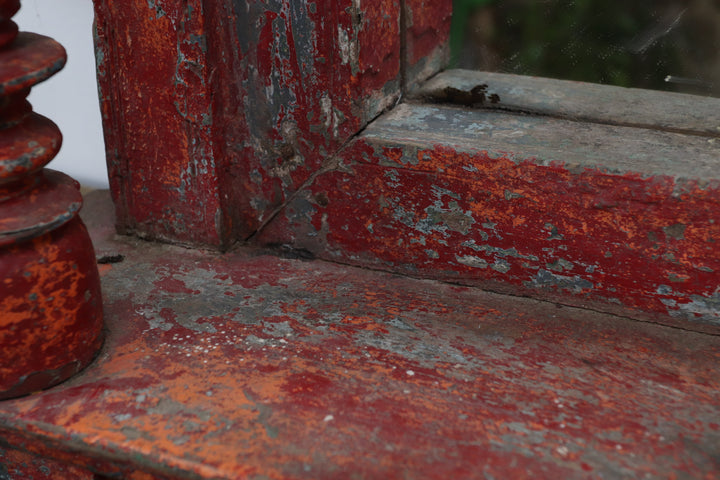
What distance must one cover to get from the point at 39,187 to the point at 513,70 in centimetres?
122

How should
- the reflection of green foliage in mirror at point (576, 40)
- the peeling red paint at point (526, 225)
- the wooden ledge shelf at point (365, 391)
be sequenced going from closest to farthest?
the wooden ledge shelf at point (365, 391)
the peeling red paint at point (526, 225)
the reflection of green foliage in mirror at point (576, 40)

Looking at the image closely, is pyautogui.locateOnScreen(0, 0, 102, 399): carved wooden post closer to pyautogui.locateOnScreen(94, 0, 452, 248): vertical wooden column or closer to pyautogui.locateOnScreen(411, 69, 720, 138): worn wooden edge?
pyautogui.locateOnScreen(94, 0, 452, 248): vertical wooden column

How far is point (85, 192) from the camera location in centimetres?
198

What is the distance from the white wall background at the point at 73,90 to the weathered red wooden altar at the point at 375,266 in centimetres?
39

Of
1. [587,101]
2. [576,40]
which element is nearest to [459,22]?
[576,40]

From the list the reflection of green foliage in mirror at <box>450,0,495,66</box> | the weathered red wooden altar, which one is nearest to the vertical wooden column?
the weathered red wooden altar

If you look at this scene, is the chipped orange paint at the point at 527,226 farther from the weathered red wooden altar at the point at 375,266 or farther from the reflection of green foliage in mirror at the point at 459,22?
the reflection of green foliage in mirror at the point at 459,22

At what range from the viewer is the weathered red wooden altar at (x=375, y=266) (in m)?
1.04

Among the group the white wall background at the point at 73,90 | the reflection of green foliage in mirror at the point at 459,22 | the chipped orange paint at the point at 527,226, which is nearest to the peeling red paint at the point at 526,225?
the chipped orange paint at the point at 527,226

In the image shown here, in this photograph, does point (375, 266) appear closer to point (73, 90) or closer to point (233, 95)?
point (233, 95)

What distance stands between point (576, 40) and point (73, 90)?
4.32 feet

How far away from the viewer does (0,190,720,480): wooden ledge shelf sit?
995 millimetres

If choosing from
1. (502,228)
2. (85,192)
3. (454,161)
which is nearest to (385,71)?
(454,161)

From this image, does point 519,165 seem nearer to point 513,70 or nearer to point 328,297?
point 328,297
